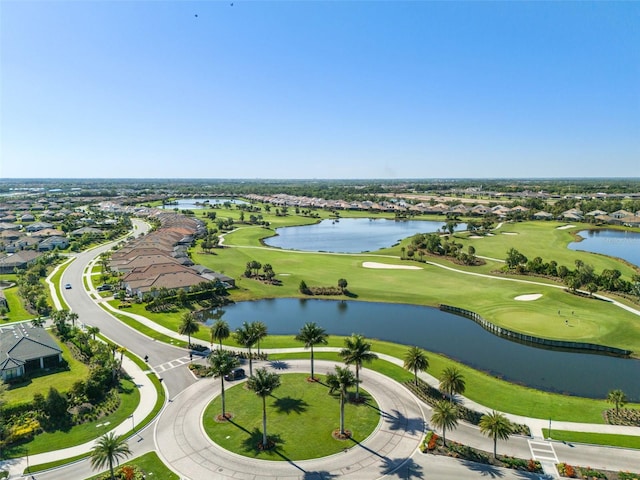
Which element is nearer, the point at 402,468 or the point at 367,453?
the point at 402,468

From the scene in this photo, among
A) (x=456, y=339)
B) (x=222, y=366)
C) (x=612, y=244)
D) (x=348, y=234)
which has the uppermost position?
(x=222, y=366)

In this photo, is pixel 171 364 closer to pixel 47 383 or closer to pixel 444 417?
pixel 47 383

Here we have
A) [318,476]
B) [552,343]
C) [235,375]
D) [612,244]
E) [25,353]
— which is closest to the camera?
[318,476]

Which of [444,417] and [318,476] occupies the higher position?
[444,417]

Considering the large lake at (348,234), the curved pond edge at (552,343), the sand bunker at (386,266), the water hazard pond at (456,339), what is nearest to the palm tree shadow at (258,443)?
the water hazard pond at (456,339)

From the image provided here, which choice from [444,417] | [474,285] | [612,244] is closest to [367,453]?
[444,417]

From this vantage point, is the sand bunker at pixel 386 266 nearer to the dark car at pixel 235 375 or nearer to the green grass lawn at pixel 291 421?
the green grass lawn at pixel 291 421

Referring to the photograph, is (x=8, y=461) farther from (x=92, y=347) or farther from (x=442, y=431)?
(x=442, y=431)

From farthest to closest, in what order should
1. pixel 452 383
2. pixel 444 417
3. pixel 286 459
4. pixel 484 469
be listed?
pixel 452 383
pixel 444 417
pixel 286 459
pixel 484 469
